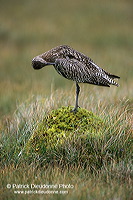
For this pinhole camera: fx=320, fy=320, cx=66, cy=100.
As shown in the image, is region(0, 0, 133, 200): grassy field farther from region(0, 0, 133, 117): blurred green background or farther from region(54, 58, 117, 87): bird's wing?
region(54, 58, 117, 87): bird's wing

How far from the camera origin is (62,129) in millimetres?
5207

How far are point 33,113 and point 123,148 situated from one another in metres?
2.20

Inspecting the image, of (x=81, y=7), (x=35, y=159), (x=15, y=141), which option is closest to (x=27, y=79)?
(x=15, y=141)

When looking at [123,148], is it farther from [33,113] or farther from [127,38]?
[127,38]

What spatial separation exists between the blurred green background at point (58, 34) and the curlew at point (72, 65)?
5.55 metres

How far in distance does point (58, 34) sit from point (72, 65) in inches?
531

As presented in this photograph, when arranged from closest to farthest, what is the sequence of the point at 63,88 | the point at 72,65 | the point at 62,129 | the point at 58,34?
1. the point at 72,65
2. the point at 62,129
3. the point at 63,88
4. the point at 58,34

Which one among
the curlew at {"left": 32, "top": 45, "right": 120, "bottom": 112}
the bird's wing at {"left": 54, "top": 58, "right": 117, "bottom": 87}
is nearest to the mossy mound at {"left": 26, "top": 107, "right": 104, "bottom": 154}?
the curlew at {"left": 32, "top": 45, "right": 120, "bottom": 112}

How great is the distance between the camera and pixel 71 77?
16.7ft

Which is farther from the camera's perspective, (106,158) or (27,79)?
(27,79)

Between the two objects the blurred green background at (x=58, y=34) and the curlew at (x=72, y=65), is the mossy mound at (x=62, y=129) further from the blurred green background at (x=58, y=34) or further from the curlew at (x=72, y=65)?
the blurred green background at (x=58, y=34)

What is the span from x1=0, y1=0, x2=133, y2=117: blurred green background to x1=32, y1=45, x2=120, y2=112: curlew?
5.55 meters

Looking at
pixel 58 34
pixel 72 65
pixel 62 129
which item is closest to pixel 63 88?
pixel 62 129

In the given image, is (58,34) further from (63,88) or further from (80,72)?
(80,72)
